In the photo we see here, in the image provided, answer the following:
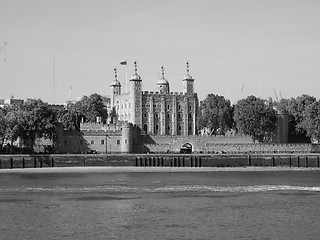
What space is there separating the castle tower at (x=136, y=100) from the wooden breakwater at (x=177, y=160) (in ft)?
80.8

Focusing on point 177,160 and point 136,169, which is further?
point 177,160

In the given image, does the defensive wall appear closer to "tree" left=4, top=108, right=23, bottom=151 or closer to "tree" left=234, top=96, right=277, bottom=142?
"tree" left=234, top=96, right=277, bottom=142

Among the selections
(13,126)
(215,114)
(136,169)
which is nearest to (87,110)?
(215,114)

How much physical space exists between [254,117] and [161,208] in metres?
73.9

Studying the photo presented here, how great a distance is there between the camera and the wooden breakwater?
103 meters

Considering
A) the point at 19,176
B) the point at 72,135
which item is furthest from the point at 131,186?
the point at 72,135

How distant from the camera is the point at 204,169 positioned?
101 meters

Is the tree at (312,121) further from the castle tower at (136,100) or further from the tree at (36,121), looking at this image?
the tree at (36,121)

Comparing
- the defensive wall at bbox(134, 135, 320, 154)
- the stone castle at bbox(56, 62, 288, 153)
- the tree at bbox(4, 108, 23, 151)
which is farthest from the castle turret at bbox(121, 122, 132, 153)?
the tree at bbox(4, 108, 23, 151)

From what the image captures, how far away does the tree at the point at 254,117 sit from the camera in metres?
125

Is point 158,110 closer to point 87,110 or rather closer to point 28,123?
point 87,110

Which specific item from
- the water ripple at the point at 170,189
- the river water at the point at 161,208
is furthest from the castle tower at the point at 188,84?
the water ripple at the point at 170,189

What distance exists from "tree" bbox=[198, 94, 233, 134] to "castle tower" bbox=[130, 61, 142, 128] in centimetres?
1154

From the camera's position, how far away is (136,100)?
13175cm
